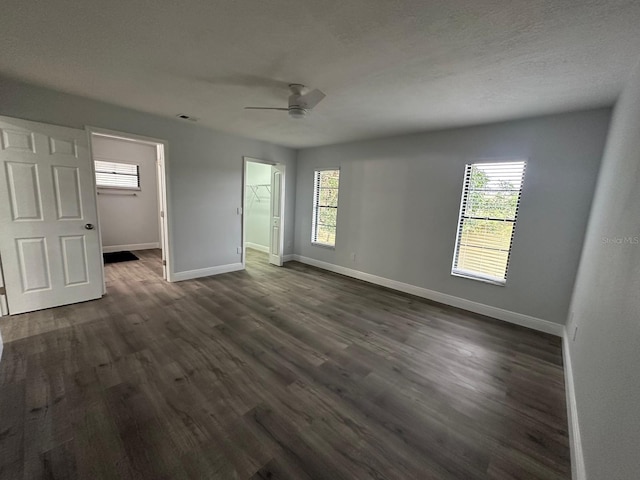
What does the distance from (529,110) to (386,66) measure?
6.43ft

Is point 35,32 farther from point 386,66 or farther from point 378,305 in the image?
point 378,305

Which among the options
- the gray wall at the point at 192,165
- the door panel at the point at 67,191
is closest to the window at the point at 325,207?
the gray wall at the point at 192,165

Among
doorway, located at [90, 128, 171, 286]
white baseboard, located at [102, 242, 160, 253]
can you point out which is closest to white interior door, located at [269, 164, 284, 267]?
doorway, located at [90, 128, 171, 286]

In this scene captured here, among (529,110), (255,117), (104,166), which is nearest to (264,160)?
(255,117)

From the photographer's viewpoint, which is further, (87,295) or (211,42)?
(87,295)

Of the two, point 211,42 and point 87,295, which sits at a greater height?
point 211,42

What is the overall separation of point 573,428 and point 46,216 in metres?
5.35

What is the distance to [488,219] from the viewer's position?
3531mm

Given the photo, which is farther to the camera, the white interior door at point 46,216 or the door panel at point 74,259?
the door panel at point 74,259

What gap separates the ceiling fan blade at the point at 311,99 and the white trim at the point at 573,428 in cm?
301

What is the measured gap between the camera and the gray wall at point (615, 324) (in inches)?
38.9

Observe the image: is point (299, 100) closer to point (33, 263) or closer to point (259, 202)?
point (33, 263)

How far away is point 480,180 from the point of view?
3568 millimetres

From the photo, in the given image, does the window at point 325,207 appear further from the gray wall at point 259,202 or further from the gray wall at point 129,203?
the gray wall at point 129,203
